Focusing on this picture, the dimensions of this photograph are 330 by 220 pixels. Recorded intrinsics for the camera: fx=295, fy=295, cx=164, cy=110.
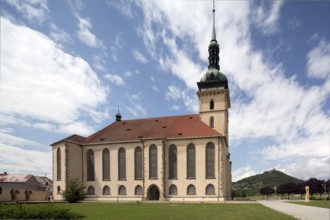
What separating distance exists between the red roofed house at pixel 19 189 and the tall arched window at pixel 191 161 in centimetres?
2958

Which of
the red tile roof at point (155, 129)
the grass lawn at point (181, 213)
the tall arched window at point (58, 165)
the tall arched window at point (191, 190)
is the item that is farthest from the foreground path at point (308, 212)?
the tall arched window at point (58, 165)

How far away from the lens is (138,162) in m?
50.4

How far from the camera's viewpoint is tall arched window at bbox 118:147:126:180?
5100 cm

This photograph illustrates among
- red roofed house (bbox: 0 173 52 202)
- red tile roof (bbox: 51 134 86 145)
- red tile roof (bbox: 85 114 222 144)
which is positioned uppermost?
red tile roof (bbox: 85 114 222 144)

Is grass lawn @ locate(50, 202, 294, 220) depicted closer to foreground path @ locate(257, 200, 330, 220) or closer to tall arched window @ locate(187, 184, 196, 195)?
foreground path @ locate(257, 200, 330, 220)

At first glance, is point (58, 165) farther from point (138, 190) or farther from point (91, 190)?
point (138, 190)

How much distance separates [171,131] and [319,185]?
41.7 metres

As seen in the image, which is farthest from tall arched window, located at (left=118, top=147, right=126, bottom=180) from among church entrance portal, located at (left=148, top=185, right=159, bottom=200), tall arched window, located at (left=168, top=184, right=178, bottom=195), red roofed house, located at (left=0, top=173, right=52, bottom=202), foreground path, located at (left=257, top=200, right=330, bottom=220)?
foreground path, located at (left=257, top=200, right=330, bottom=220)

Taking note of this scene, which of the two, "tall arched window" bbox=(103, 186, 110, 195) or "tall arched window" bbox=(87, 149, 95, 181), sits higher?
"tall arched window" bbox=(87, 149, 95, 181)

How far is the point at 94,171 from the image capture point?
173 ft

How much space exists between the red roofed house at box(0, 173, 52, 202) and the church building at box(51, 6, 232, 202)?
772 cm

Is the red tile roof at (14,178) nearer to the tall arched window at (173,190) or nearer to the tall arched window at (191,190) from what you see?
the tall arched window at (173,190)

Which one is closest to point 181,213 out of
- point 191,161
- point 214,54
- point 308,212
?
point 308,212

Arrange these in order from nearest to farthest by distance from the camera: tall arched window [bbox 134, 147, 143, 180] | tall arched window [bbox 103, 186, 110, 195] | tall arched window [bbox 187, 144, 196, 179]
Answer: tall arched window [bbox 187, 144, 196, 179] < tall arched window [bbox 134, 147, 143, 180] < tall arched window [bbox 103, 186, 110, 195]
